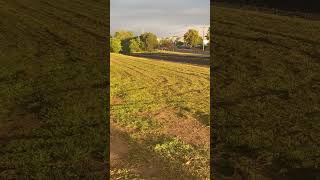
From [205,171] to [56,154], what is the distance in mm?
4103

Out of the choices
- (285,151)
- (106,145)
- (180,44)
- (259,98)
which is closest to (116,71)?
(259,98)

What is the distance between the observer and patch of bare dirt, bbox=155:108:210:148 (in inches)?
470

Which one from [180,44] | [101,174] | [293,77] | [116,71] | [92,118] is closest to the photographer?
[101,174]

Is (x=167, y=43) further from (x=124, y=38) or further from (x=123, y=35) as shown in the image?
(x=123, y=35)

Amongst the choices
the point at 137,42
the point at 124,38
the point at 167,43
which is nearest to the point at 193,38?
the point at 167,43

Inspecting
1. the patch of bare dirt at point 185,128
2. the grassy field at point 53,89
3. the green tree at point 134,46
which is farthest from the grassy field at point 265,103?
the green tree at point 134,46

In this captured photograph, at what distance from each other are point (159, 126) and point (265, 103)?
4.47 m

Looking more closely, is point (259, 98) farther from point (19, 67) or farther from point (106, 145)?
point (19, 67)

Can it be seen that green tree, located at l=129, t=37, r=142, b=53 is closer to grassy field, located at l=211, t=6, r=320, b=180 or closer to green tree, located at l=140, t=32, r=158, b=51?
green tree, located at l=140, t=32, r=158, b=51

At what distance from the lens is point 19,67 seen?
14789 millimetres

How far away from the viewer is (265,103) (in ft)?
47.1

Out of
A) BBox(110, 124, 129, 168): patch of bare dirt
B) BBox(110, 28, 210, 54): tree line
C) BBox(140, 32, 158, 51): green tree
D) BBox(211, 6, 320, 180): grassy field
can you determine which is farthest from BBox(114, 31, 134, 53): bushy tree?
BBox(110, 124, 129, 168): patch of bare dirt

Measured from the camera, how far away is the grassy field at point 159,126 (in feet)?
33.0

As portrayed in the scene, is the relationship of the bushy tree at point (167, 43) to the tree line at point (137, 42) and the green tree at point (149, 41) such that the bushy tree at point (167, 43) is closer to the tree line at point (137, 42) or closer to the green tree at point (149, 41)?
the tree line at point (137, 42)
